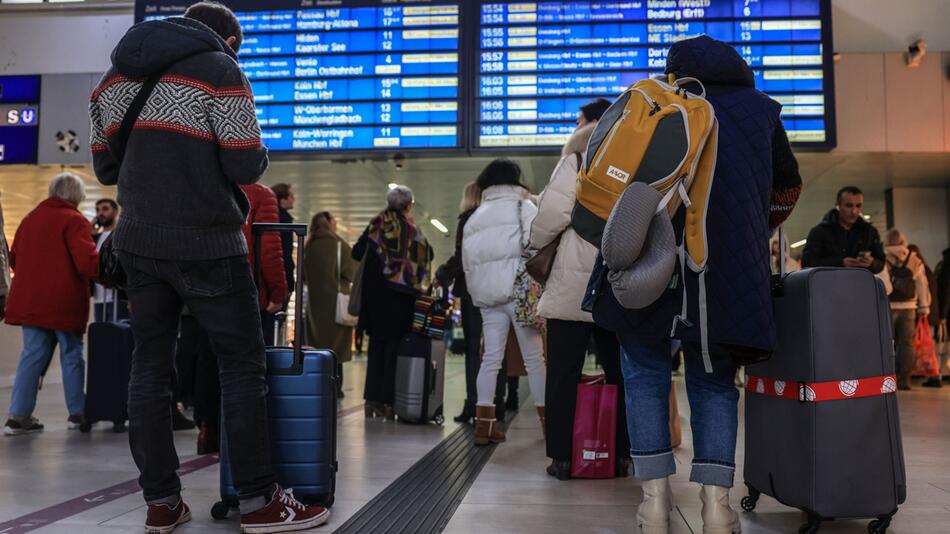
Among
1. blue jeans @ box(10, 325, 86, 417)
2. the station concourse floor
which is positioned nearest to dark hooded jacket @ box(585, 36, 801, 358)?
the station concourse floor

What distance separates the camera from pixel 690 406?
243cm

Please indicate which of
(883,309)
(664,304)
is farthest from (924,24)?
(664,304)

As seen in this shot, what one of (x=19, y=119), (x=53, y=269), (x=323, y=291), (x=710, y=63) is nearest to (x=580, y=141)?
(x=710, y=63)

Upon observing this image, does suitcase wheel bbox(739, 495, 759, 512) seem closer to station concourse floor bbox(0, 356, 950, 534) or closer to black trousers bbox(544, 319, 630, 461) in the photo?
station concourse floor bbox(0, 356, 950, 534)

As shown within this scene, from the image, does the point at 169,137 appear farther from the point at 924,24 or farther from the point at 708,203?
the point at 924,24

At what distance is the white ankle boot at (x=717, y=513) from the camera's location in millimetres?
2350

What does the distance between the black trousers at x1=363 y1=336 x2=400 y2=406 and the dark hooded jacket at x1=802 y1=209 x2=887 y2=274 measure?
2.98m

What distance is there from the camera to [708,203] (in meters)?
2.32

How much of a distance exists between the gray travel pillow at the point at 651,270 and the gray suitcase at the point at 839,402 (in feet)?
1.82

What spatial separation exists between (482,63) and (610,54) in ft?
3.57

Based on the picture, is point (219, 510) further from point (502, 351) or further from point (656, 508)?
point (502, 351)

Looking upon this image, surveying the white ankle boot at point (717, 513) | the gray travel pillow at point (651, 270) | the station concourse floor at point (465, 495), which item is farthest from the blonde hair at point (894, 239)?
the gray travel pillow at point (651, 270)

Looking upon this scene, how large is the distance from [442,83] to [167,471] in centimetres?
525

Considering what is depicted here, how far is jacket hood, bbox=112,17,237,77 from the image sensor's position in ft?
7.82
